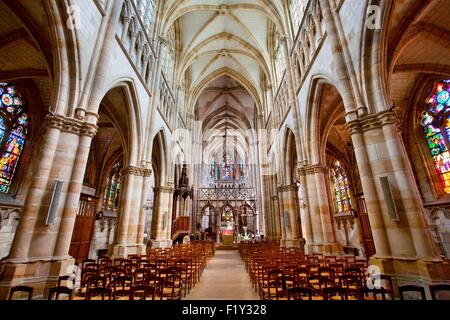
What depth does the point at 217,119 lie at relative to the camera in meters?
35.6

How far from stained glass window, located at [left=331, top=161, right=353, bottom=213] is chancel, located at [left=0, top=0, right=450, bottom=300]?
0.57 ft

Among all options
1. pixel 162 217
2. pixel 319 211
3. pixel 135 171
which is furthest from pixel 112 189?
pixel 319 211

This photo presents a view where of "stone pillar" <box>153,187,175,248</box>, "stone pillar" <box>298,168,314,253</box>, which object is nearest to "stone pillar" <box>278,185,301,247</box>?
"stone pillar" <box>298,168,314,253</box>

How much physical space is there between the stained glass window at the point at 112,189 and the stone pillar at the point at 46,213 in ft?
45.7

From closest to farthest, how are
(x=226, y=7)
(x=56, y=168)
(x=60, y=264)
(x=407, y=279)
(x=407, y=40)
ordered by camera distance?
(x=407, y=279)
(x=60, y=264)
(x=56, y=168)
(x=407, y=40)
(x=226, y=7)

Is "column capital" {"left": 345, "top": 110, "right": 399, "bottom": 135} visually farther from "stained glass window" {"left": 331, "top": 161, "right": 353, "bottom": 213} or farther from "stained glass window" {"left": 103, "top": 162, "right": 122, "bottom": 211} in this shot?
"stained glass window" {"left": 103, "top": 162, "right": 122, "bottom": 211}

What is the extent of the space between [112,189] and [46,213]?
51.3 ft

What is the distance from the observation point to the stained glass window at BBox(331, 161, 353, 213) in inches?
663

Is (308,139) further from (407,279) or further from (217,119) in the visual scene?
(217,119)

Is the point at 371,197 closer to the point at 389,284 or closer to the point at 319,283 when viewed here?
the point at 389,284

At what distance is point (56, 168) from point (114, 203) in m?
15.7

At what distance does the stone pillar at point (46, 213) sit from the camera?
5008mm

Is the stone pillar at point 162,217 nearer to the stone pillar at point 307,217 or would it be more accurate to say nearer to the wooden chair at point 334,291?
the stone pillar at point 307,217
